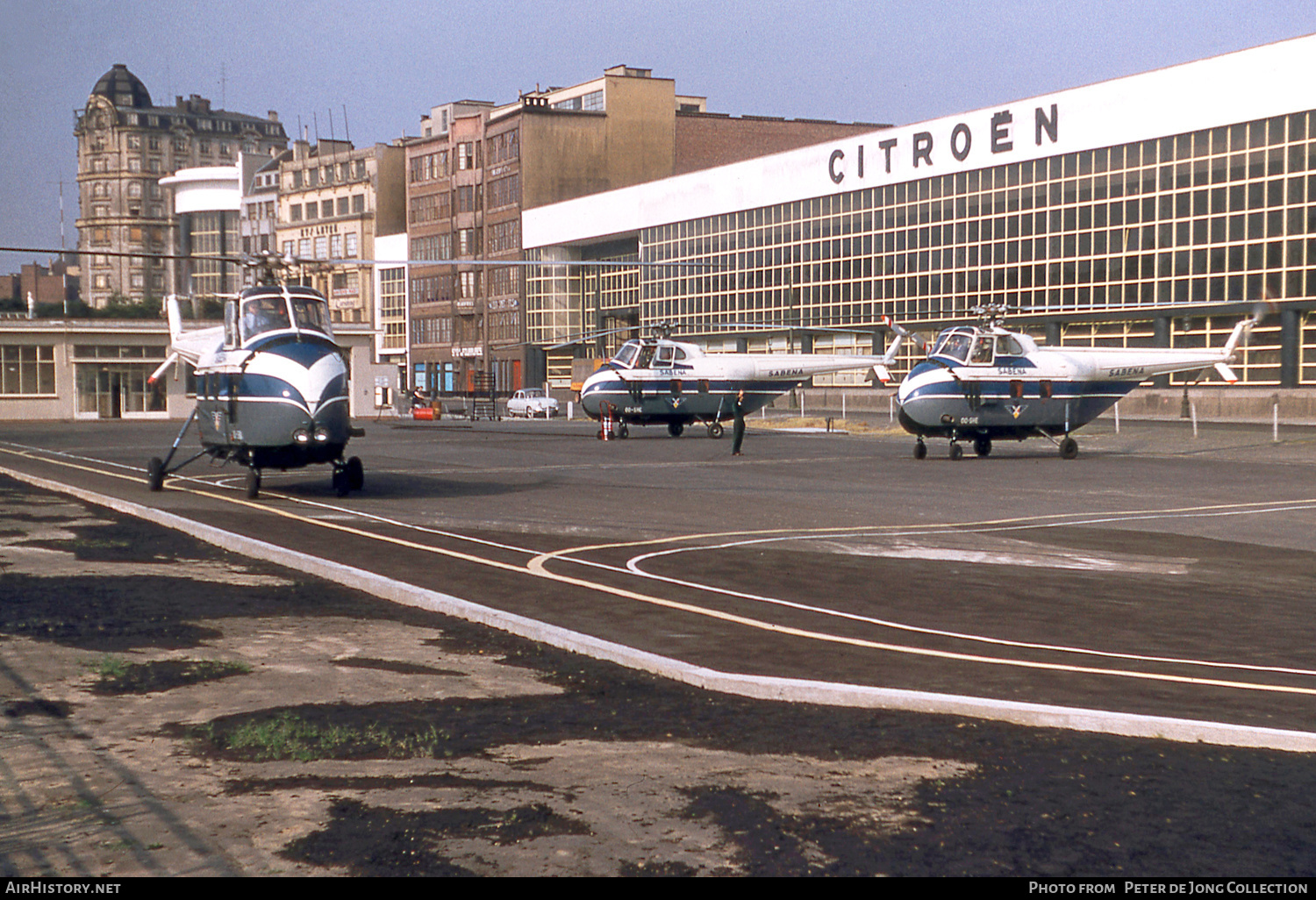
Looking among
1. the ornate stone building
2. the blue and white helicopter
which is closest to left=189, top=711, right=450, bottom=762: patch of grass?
the blue and white helicopter

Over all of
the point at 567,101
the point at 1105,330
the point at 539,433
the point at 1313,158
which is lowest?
the point at 539,433

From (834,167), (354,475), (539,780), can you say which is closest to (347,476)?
(354,475)

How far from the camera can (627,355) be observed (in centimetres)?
4475

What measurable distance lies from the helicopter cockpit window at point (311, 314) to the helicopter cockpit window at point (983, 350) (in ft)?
54.8

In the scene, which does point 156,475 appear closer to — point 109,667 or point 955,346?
point 109,667

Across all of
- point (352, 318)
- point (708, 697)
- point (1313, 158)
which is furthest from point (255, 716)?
point (352, 318)

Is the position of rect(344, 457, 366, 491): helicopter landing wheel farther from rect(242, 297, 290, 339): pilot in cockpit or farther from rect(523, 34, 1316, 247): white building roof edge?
rect(523, 34, 1316, 247): white building roof edge

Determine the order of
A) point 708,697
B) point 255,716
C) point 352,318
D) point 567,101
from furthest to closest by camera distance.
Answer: point 352,318, point 567,101, point 708,697, point 255,716

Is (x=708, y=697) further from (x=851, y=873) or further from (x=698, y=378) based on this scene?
(x=698, y=378)

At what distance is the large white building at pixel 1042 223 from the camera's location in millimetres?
56625

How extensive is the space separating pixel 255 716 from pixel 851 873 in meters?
3.91

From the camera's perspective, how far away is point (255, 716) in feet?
24.2

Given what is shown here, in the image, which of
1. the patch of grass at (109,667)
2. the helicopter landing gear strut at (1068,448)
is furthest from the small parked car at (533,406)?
the patch of grass at (109,667)

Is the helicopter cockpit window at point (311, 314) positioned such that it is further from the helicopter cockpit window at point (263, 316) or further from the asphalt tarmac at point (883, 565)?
the asphalt tarmac at point (883, 565)
